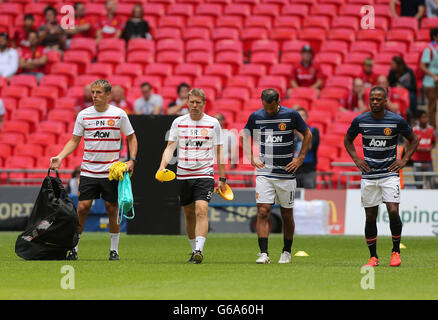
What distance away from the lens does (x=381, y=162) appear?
11883 millimetres

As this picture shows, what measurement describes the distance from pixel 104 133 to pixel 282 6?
1466 cm

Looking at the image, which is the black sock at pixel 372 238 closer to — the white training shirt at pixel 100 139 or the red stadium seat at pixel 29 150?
the white training shirt at pixel 100 139

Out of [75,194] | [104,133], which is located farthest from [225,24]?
[104,133]

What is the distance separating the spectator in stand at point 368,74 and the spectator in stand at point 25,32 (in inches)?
387

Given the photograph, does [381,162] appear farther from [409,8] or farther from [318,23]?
[409,8]

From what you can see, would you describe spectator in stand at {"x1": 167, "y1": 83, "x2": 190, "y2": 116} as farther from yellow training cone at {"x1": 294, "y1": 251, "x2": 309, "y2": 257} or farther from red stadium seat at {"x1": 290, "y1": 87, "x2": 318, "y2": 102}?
yellow training cone at {"x1": 294, "y1": 251, "x2": 309, "y2": 257}

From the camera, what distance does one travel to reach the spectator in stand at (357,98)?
2148 cm

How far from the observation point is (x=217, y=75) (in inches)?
977

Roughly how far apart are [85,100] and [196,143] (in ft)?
35.4

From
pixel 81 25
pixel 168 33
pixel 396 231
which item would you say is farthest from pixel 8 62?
pixel 396 231

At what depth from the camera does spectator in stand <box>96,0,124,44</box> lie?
87.5 ft

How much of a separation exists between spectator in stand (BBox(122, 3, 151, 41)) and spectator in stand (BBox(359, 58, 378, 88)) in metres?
7.03

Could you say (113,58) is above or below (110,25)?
below
